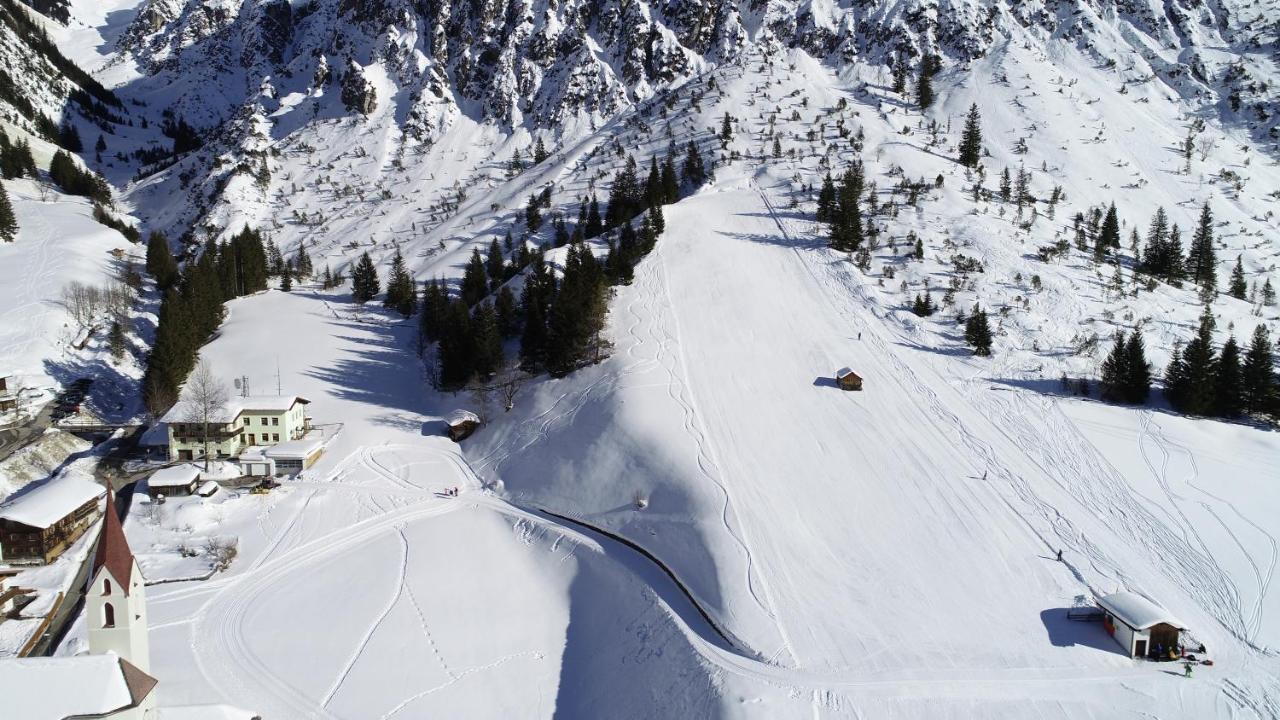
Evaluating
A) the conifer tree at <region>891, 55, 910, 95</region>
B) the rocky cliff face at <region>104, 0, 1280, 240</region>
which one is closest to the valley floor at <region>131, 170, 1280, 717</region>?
the conifer tree at <region>891, 55, 910, 95</region>

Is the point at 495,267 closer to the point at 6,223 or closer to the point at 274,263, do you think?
the point at 274,263

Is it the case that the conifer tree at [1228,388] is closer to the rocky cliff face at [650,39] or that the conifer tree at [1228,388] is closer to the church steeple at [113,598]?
the church steeple at [113,598]

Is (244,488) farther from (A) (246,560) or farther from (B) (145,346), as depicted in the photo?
(B) (145,346)

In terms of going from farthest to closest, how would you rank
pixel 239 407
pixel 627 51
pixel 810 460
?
pixel 627 51, pixel 239 407, pixel 810 460

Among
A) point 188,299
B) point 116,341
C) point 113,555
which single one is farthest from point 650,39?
point 113,555

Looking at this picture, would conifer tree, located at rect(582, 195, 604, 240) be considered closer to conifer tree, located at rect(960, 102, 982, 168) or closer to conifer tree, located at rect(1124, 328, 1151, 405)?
conifer tree, located at rect(960, 102, 982, 168)

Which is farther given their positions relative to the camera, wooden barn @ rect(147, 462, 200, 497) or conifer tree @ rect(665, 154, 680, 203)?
conifer tree @ rect(665, 154, 680, 203)

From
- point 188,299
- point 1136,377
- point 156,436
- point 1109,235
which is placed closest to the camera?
point 1136,377
